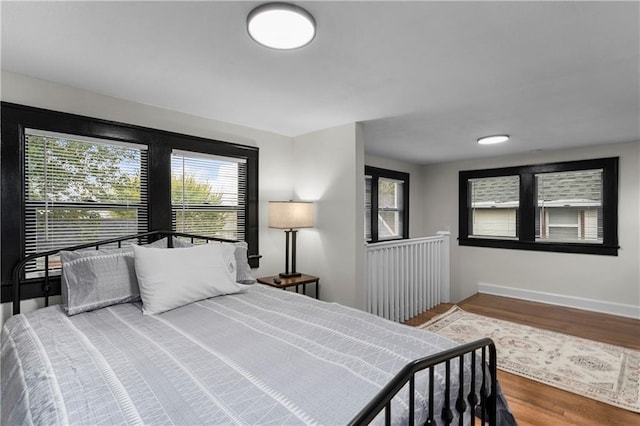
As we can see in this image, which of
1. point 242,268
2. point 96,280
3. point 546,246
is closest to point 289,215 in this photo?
point 242,268

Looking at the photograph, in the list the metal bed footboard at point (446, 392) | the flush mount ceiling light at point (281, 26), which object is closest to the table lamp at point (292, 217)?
the flush mount ceiling light at point (281, 26)

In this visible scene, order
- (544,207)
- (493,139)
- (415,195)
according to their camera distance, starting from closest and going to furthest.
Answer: (493,139) < (544,207) < (415,195)

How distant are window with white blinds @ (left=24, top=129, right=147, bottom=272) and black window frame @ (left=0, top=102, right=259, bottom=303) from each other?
0.04 metres

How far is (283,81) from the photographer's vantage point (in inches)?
91.7

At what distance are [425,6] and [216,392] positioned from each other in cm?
180

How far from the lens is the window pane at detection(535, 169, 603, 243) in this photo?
4.60 m

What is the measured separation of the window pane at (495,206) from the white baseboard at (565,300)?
0.87 metres

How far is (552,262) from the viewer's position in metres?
4.85

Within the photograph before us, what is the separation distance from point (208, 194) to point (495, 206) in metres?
4.58

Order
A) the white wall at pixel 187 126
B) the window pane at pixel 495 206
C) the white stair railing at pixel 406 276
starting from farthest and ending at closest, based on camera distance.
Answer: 1. the window pane at pixel 495 206
2. the white stair railing at pixel 406 276
3. the white wall at pixel 187 126

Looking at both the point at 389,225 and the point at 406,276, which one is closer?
the point at 406,276

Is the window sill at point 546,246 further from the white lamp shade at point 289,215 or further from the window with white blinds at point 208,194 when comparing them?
the window with white blinds at point 208,194

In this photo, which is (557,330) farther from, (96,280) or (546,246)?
(96,280)

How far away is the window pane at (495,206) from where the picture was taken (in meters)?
5.25
